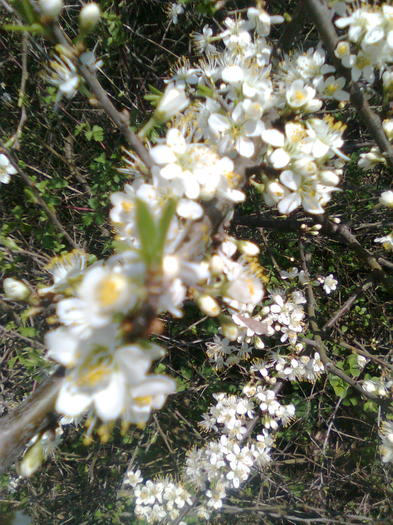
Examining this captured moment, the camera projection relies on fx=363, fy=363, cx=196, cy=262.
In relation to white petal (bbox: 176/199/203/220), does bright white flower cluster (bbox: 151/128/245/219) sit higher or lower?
higher

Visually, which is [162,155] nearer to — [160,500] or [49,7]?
[49,7]

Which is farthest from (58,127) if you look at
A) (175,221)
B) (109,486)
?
(109,486)

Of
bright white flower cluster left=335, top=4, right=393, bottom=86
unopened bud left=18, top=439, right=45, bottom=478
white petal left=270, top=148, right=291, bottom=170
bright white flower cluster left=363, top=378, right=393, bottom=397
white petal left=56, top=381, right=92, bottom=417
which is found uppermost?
bright white flower cluster left=335, top=4, right=393, bottom=86

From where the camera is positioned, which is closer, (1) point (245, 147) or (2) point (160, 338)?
(1) point (245, 147)

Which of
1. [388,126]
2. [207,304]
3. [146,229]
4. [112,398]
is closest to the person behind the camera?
[146,229]

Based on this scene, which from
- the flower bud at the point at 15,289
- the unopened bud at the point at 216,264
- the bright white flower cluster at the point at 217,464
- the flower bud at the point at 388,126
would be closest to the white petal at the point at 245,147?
the unopened bud at the point at 216,264

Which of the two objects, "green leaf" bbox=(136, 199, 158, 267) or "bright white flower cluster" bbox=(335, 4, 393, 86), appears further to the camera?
"bright white flower cluster" bbox=(335, 4, 393, 86)

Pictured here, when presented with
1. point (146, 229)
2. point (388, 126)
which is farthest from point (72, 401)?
point (388, 126)

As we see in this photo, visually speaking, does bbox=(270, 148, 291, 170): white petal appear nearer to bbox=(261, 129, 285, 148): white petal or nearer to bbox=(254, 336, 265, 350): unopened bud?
bbox=(261, 129, 285, 148): white petal

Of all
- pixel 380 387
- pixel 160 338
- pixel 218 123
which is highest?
pixel 218 123

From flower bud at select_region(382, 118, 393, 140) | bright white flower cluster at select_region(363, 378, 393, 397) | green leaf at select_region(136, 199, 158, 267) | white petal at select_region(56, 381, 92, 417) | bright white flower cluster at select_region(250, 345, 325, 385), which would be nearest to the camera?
green leaf at select_region(136, 199, 158, 267)

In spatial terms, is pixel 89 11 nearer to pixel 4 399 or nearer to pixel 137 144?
pixel 137 144

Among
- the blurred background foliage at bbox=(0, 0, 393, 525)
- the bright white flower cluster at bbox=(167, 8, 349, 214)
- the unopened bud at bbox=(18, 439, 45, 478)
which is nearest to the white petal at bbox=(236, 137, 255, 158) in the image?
the bright white flower cluster at bbox=(167, 8, 349, 214)
